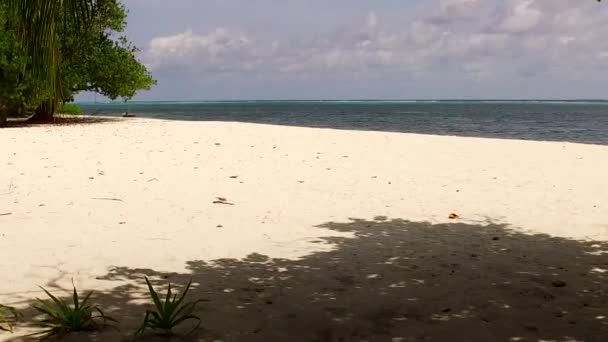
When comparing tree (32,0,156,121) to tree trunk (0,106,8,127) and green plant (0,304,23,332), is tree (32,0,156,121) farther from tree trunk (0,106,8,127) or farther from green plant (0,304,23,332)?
green plant (0,304,23,332)

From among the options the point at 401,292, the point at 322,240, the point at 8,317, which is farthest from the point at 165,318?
the point at 322,240

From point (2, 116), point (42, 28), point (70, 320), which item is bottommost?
point (70, 320)

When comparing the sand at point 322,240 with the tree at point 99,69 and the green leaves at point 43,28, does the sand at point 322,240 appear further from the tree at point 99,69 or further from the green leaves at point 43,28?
the tree at point 99,69

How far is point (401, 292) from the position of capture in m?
5.46

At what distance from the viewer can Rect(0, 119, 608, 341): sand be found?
4.83 metres

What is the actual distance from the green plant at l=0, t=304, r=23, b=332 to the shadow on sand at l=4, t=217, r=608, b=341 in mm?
619

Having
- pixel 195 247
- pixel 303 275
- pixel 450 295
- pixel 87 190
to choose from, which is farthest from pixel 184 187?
pixel 450 295

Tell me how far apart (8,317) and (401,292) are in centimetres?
349

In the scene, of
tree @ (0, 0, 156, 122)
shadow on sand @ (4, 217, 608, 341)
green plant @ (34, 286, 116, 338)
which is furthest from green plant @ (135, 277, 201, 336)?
tree @ (0, 0, 156, 122)

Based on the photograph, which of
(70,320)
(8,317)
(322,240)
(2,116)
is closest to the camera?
(70,320)

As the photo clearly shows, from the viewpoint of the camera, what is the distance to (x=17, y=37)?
11.6ft

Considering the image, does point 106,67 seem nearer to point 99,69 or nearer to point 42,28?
point 99,69

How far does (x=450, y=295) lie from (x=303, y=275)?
1.55 metres

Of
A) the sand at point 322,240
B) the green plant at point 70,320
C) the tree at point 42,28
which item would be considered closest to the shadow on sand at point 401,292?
the sand at point 322,240
